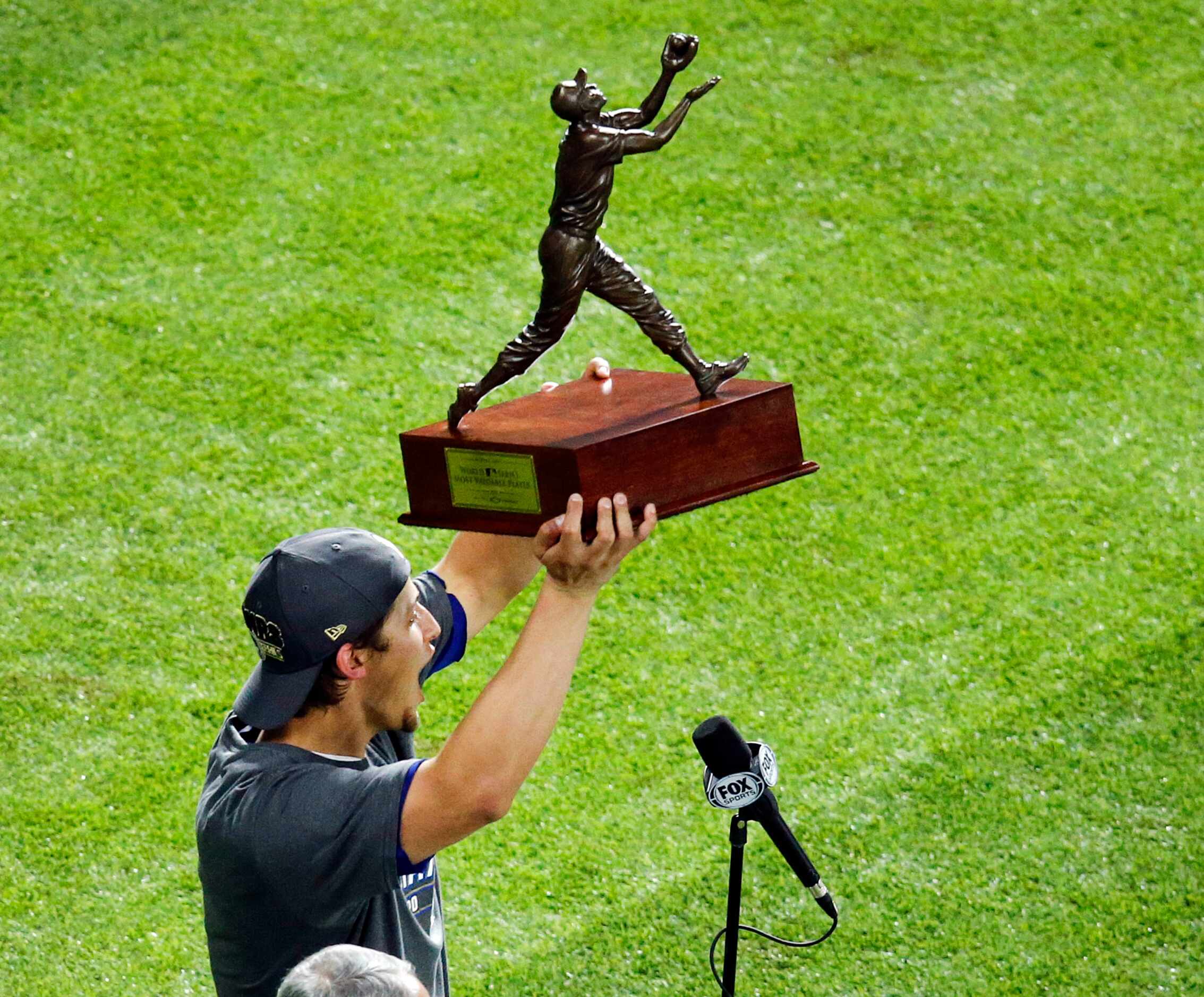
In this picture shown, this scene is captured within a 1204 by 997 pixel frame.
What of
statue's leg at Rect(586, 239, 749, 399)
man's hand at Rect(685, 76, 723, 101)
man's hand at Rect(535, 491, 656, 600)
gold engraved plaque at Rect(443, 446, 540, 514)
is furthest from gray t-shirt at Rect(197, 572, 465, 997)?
man's hand at Rect(685, 76, 723, 101)

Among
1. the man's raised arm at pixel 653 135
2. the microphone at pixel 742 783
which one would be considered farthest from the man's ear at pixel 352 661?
the man's raised arm at pixel 653 135

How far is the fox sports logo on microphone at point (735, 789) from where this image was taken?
273 cm

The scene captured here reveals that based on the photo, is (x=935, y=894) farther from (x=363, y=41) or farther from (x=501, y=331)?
(x=363, y=41)

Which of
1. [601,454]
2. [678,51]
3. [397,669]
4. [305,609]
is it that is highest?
[678,51]

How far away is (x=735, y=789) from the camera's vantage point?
2.74 meters

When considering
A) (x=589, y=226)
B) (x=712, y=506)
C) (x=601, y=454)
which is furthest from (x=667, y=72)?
(x=712, y=506)

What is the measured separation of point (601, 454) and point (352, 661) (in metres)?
0.52

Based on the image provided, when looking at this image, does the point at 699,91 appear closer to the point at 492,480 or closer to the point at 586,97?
the point at 586,97

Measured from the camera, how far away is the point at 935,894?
4344mm

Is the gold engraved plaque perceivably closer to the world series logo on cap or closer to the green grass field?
the world series logo on cap

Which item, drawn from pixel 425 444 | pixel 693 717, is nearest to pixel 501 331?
pixel 693 717

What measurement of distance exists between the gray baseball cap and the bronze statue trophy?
0.79 feet

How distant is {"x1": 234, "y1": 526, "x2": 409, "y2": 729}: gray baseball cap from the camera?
2434 millimetres

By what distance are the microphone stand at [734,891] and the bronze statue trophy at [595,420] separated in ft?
1.99
